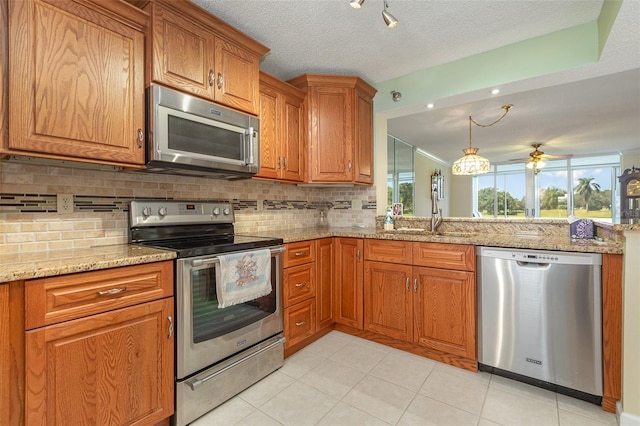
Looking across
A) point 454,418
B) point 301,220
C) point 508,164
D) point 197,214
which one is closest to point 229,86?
point 197,214

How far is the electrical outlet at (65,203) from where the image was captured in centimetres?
162

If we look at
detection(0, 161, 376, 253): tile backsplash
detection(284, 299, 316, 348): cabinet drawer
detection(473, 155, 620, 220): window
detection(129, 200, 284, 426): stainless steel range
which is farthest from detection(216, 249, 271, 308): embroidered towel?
detection(473, 155, 620, 220): window

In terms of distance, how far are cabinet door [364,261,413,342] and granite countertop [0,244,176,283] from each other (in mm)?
1581

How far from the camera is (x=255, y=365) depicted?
6.23ft

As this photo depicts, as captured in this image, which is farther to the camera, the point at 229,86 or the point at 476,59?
the point at 476,59

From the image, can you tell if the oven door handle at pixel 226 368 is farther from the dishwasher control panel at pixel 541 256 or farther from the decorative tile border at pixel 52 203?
the dishwasher control panel at pixel 541 256

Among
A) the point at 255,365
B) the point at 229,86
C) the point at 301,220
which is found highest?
the point at 229,86

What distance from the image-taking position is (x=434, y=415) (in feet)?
5.31

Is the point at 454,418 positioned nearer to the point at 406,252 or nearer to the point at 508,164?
the point at 406,252

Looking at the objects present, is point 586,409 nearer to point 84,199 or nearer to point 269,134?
point 269,134

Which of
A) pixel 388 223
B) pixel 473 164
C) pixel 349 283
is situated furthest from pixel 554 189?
pixel 349 283

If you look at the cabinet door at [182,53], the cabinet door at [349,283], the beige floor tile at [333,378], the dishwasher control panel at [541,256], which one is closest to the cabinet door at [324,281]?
the cabinet door at [349,283]

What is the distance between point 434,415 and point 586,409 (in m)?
0.87

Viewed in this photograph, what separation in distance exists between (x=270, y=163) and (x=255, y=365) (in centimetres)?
151
